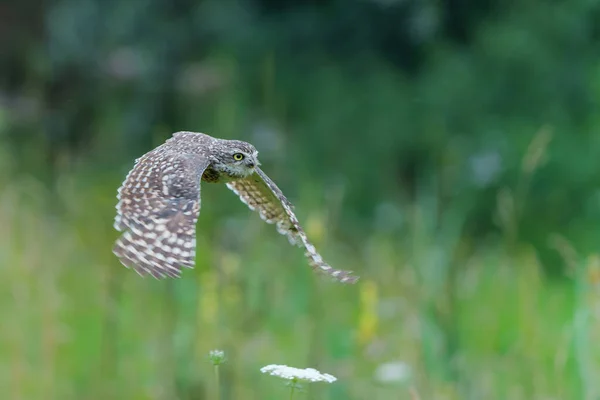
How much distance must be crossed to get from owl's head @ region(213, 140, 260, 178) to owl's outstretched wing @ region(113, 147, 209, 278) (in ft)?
0.25

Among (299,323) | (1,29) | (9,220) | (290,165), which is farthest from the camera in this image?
(1,29)

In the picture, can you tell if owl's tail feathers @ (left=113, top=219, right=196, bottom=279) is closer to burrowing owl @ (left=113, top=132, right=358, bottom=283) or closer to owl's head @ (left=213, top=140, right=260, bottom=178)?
burrowing owl @ (left=113, top=132, right=358, bottom=283)

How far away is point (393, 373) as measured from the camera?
10.2 ft

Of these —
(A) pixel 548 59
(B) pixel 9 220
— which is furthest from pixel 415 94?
(B) pixel 9 220

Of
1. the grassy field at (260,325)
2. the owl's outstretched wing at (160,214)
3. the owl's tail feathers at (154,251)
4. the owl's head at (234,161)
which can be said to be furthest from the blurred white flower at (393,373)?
the owl's tail feathers at (154,251)

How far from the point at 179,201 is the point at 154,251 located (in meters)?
0.20

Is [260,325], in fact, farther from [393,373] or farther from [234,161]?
[234,161]

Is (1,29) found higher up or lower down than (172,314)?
higher up

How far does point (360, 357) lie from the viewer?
327cm

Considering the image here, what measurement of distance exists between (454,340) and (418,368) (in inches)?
6.0

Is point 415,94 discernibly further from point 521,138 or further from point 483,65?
point 521,138

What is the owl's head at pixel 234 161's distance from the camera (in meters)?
2.55

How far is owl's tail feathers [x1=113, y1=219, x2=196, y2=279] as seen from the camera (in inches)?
79.4

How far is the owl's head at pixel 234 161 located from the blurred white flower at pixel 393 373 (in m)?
0.89
